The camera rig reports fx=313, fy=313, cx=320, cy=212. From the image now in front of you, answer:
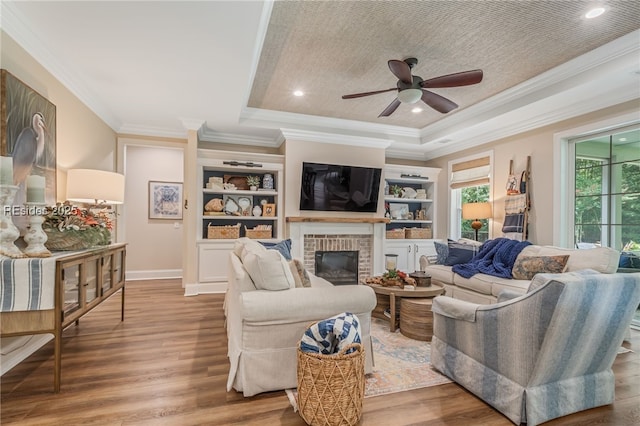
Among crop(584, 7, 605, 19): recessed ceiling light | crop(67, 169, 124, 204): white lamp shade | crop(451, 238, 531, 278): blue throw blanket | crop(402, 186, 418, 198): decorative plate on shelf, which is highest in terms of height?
crop(584, 7, 605, 19): recessed ceiling light

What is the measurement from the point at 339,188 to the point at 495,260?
250 cm

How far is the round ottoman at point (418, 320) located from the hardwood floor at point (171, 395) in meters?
0.78

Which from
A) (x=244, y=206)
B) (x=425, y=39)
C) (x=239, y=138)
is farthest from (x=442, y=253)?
(x=239, y=138)

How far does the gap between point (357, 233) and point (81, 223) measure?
12.6ft

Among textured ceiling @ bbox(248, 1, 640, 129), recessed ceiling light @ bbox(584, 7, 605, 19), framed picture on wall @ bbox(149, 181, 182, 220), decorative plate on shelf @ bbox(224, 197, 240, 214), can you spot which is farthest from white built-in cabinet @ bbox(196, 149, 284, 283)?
recessed ceiling light @ bbox(584, 7, 605, 19)

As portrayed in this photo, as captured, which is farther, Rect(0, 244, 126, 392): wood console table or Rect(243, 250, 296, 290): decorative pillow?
Rect(243, 250, 296, 290): decorative pillow

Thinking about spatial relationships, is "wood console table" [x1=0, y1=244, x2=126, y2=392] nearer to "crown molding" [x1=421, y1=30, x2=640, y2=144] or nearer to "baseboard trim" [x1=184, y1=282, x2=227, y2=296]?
"baseboard trim" [x1=184, y1=282, x2=227, y2=296]

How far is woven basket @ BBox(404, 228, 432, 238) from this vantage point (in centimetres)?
608

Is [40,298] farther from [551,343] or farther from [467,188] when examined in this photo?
[467,188]

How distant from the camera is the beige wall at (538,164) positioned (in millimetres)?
3881

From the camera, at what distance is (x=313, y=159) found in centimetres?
518

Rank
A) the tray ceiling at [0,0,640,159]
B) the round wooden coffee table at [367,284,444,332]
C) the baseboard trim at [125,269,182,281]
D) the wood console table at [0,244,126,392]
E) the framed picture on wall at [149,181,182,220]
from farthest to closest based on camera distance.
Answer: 1. the framed picture on wall at [149,181,182,220]
2. the baseboard trim at [125,269,182,281]
3. the round wooden coffee table at [367,284,444,332]
4. the tray ceiling at [0,0,640,159]
5. the wood console table at [0,244,126,392]

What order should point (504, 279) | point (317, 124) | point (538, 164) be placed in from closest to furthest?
point (504, 279) → point (538, 164) → point (317, 124)

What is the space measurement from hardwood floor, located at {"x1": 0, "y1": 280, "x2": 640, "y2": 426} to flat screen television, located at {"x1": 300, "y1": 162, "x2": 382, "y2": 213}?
8.92 ft
